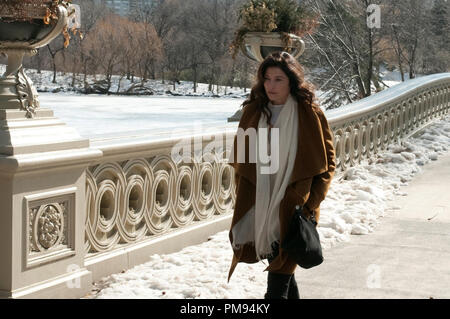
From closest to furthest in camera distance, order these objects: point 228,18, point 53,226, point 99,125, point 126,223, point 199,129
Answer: point 53,226 → point 126,223 → point 199,129 → point 99,125 → point 228,18

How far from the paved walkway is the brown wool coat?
57.8 inches

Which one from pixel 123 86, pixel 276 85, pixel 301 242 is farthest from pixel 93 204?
pixel 123 86

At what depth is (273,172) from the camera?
390 cm

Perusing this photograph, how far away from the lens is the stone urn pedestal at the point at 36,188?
4402 millimetres

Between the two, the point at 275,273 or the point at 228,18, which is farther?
the point at 228,18

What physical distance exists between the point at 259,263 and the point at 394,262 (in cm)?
115

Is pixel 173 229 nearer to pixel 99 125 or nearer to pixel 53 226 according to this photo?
pixel 53 226

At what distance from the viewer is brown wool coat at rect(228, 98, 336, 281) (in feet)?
12.5

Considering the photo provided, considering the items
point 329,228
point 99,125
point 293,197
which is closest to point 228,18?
point 99,125

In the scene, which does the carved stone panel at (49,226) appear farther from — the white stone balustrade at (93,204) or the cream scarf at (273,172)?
the cream scarf at (273,172)

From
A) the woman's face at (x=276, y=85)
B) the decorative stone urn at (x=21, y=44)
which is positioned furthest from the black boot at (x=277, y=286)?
the decorative stone urn at (x=21, y=44)

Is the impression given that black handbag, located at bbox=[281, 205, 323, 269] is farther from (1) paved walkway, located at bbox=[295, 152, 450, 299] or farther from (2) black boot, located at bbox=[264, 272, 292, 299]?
(1) paved walkway, located at bbox=[295, 152, 450, 299]
